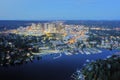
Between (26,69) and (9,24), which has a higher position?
(9,24)

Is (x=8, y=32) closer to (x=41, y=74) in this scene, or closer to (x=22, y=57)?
(x=22, y=57)

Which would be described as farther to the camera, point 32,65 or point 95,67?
point 32,65

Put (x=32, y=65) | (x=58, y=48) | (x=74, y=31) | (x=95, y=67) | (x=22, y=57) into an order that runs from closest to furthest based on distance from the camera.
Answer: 1. (x=95, y=67)
2. (x=32, y=65)
3. (x=22, y=57)
4. (x=58, y=48)
5. (x=74, y=31)

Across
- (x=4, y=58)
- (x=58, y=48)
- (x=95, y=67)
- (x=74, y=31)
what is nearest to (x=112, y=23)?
(x=74, y=31)

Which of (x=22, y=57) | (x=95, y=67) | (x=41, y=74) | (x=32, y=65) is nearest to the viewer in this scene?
(x=95, y=67)

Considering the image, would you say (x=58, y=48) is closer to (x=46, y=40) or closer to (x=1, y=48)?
(x=46, y=40)

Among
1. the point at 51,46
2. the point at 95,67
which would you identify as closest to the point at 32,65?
the point at 51,46
